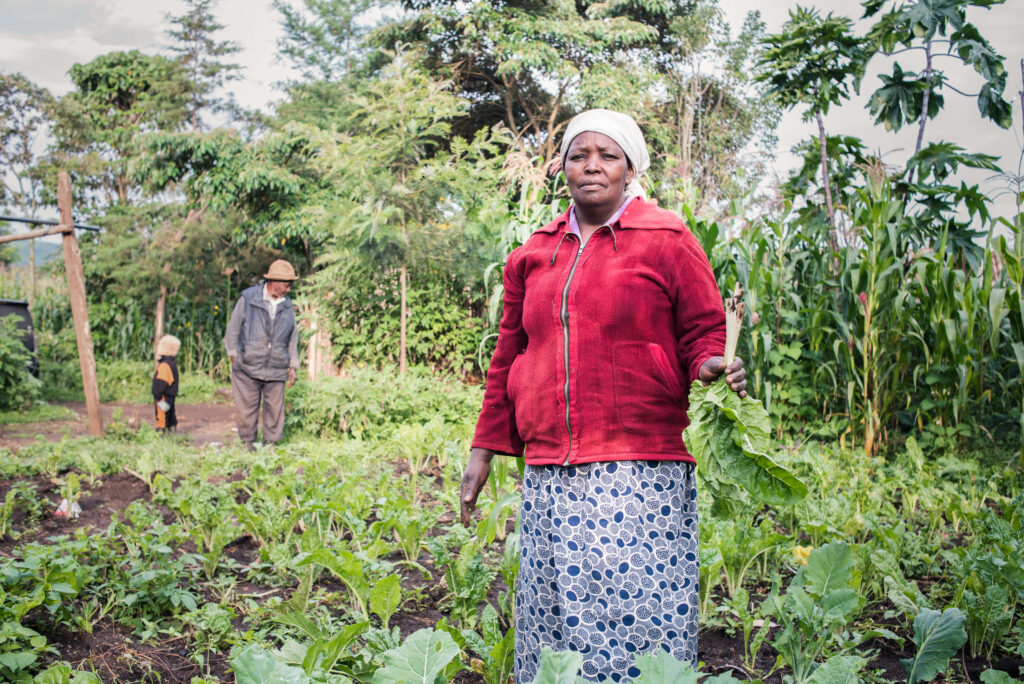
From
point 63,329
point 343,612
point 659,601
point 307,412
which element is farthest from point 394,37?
point 659,601

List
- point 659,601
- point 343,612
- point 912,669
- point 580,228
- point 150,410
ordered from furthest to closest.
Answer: point 150,410 → point 343,612 → point 580,228 → point 912,669 → point 659,601

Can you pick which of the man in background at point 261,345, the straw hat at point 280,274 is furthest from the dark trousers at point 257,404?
the straw hat at point 280,274

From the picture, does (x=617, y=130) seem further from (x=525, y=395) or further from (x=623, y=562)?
(x=623, y=562)

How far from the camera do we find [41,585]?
93.5 inches

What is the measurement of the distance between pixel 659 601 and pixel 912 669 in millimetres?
729

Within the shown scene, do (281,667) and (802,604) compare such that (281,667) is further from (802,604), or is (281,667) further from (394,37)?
(394,37)

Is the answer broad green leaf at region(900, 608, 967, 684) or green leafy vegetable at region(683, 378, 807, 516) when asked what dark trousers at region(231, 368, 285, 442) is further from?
broad green leaf at region(900, 608, 967, 684)

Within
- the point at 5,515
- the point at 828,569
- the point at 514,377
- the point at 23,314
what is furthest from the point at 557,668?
the point at 23,314

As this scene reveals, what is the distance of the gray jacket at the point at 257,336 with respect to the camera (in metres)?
6.87

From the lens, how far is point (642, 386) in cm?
175

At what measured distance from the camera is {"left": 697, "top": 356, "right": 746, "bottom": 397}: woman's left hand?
1.60m

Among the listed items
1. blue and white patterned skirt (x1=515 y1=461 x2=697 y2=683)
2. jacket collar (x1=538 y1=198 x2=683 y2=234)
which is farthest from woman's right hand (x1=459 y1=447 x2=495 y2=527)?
jacket collar (x1=538 y1=198 x2=683 y2=234)

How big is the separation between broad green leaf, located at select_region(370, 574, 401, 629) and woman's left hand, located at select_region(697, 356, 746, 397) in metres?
1.29

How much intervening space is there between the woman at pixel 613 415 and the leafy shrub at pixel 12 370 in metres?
7.67
